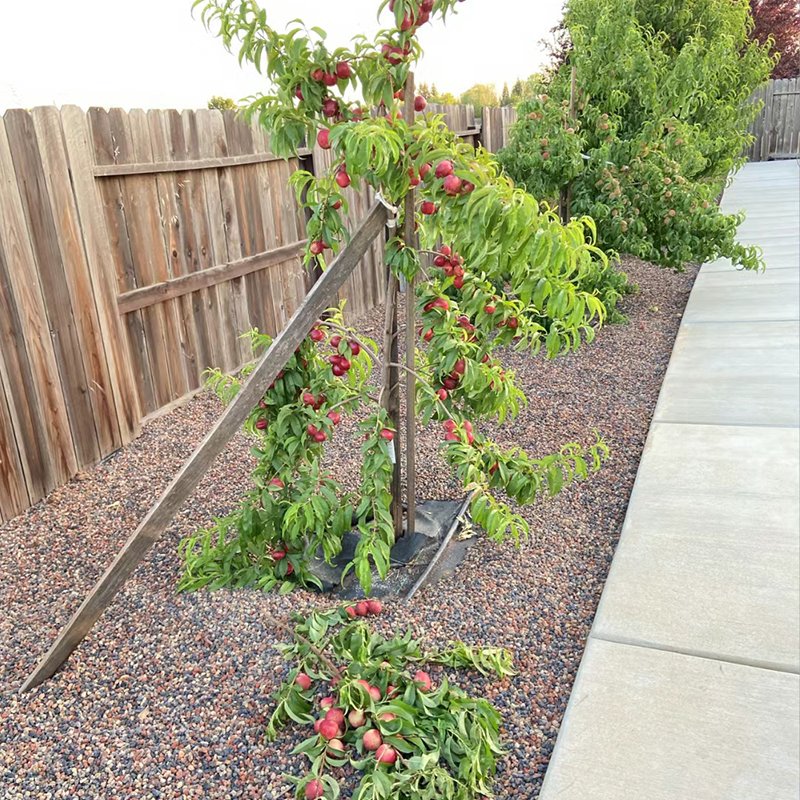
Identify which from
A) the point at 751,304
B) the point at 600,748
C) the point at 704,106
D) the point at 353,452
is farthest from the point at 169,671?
the point at 704,106

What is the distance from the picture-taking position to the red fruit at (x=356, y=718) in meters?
2.04

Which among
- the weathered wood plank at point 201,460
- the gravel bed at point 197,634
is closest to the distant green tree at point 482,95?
the gravel bed at point 197,634

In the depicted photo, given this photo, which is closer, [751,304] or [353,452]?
[353,452]

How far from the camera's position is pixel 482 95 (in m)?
16.5

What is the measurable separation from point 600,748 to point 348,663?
77cm

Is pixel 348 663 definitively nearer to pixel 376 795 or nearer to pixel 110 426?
pixel 376 795

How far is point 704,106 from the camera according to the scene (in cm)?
923

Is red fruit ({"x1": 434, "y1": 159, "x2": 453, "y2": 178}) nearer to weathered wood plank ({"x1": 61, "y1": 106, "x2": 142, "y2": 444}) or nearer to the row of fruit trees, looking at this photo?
the row of fruit trees

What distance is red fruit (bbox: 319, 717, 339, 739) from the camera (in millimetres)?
2016

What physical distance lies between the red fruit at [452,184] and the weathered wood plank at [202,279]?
280cm

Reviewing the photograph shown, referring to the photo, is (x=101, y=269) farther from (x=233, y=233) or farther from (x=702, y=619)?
(x=702, y=619)

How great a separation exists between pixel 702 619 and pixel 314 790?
59.3 inches

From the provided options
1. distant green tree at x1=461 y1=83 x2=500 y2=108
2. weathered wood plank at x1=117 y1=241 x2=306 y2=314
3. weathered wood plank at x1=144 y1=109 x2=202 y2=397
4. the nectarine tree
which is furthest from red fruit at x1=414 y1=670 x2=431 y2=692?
distant green tree at x1=461 y1=83 x2=500 y2=108

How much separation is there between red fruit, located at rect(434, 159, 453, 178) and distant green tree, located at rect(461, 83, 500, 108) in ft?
48.1
